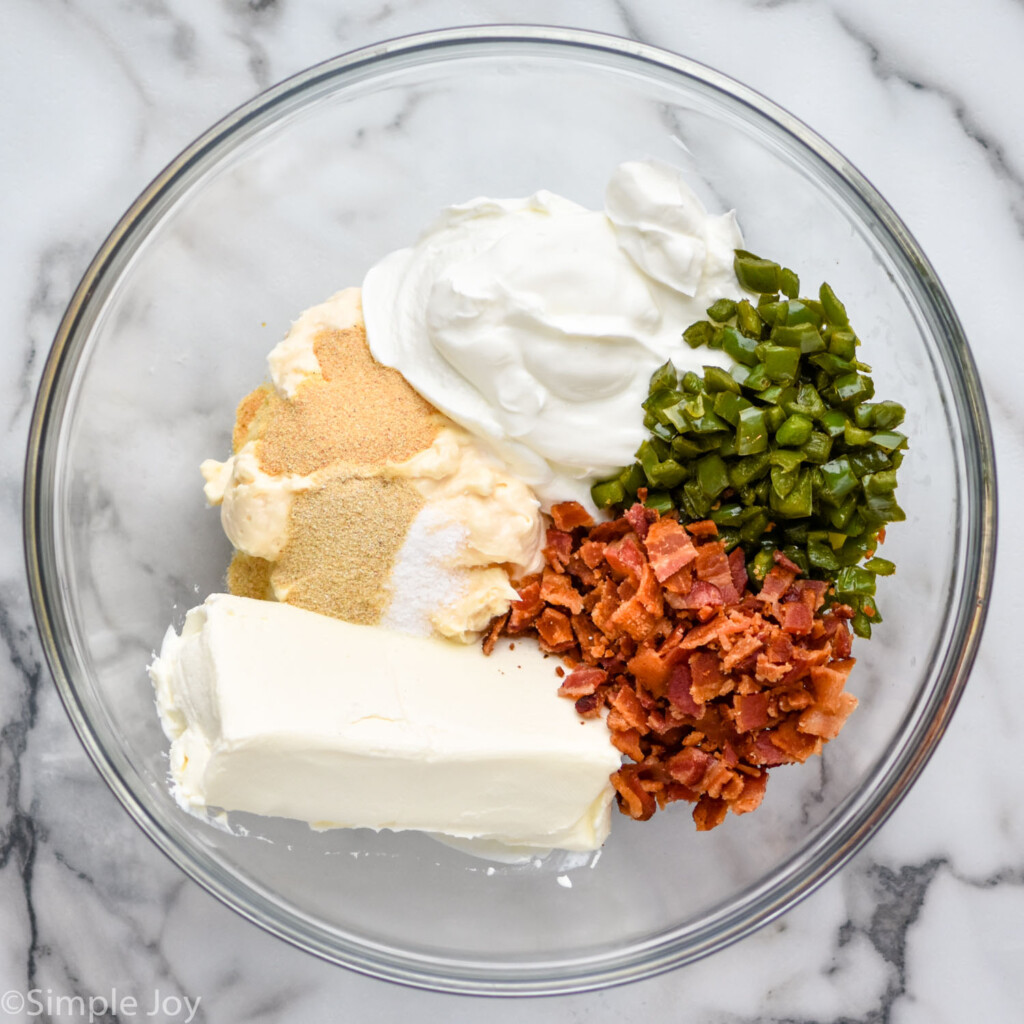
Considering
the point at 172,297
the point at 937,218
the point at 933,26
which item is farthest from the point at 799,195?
A: the point at 172,297

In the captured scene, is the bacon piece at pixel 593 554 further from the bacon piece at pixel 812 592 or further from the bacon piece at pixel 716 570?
the bacon piece at pixel 812 592

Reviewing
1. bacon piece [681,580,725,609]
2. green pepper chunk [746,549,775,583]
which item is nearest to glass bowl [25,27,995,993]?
green pepper chunk [746,549,775,583]

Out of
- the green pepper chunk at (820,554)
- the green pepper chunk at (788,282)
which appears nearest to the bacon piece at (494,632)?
the green pepper chunk at (820,554)

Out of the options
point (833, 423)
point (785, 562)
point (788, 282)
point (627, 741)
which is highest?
point (788, 282)

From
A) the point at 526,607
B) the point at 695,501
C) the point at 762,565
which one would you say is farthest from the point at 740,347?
the point at 526,607

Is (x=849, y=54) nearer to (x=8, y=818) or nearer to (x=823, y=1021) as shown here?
(x=823, y=1021)

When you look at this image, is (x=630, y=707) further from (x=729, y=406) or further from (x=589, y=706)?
(x=729, y=406)
